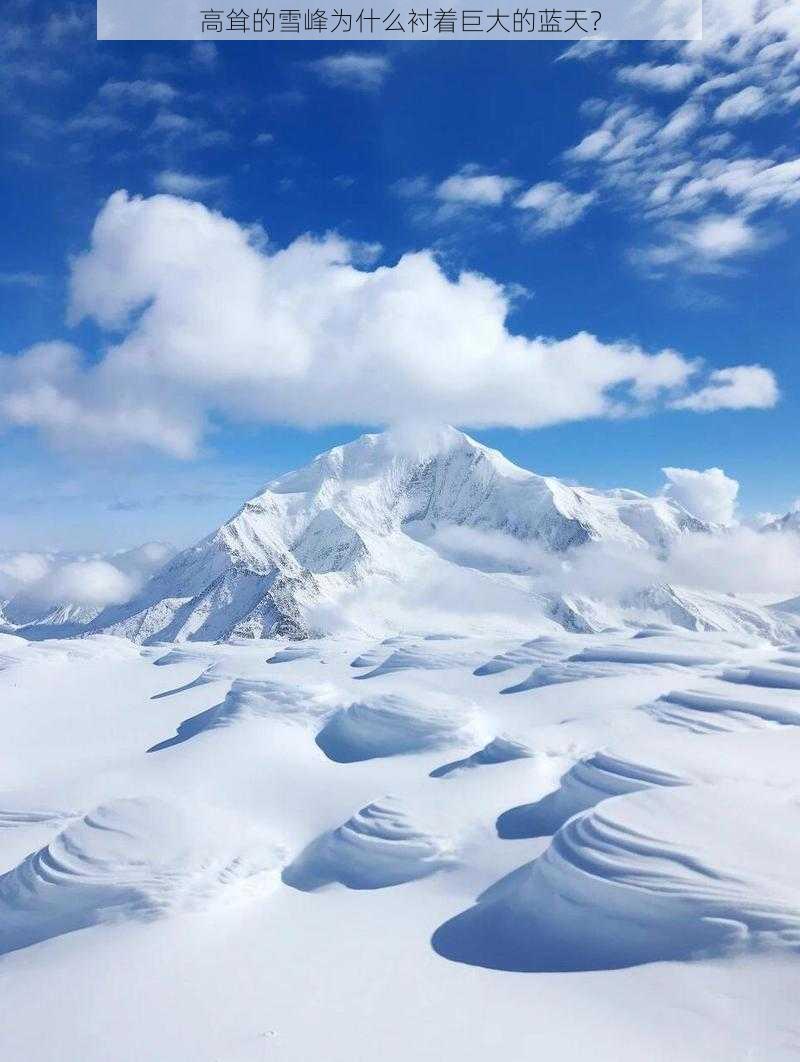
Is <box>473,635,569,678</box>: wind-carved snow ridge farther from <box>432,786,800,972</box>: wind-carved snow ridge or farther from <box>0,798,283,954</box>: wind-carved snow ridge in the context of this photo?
<box>432,786,800,972</box>: wind-carved snow ridge

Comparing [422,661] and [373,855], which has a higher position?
[422,661]

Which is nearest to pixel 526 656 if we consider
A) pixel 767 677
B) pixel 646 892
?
pixel 767 677

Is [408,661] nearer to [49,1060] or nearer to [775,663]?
[775,663]

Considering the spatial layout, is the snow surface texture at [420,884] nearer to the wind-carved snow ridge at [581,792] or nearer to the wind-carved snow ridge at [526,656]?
the wind-carved snow ridge at [581,792]

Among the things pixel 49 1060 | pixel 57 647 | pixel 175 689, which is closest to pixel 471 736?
pixel 49 1060

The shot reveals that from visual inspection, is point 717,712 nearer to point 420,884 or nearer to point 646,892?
point 646,892

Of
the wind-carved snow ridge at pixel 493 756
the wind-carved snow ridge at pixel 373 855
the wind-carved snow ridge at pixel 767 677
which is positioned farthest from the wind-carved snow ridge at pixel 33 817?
the wind-carved snow ridge at pixel 767 677
